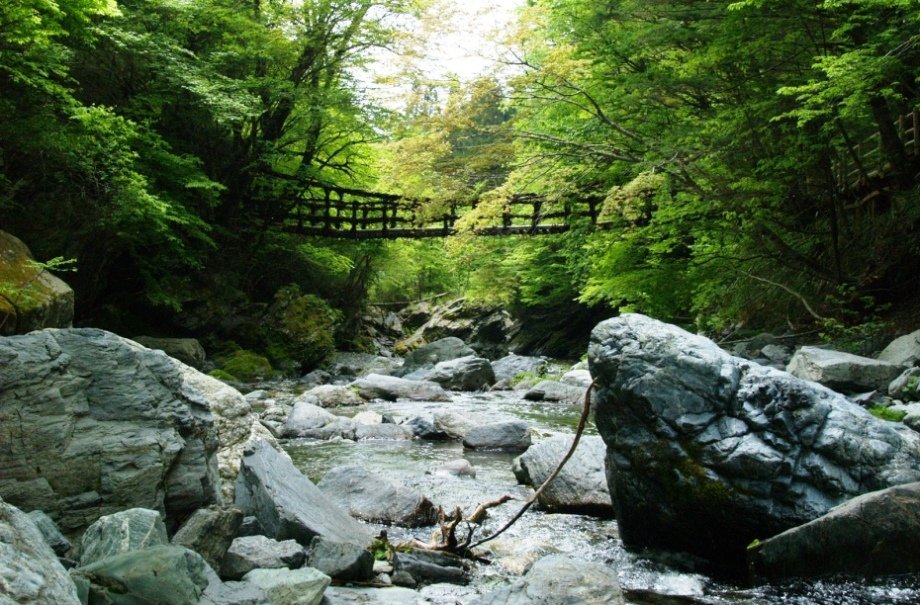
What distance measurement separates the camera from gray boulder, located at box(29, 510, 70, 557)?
303cm

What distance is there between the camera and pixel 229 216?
18.3 meters

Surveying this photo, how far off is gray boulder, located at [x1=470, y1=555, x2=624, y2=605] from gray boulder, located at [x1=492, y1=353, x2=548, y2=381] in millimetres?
12228

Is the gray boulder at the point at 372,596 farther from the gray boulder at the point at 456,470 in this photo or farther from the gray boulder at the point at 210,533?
the gray boulder at the point at 456,470

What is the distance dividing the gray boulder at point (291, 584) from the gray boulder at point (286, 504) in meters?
0.71

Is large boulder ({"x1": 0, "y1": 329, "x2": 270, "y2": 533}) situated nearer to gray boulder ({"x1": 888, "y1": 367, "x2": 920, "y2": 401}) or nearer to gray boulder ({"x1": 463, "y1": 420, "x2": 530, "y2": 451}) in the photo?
gray boulder ({"x1": 463, "y1": 420, "x2": 530, "y2": 451})

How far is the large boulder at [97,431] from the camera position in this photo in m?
3.38

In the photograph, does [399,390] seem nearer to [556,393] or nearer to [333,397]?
[333,397]

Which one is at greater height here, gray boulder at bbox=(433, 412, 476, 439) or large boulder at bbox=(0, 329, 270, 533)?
large boulder at bbox=(0, 329, 270, 533)

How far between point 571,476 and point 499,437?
2.66 meters

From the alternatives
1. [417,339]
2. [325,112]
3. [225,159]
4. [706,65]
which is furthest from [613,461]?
[417,339]

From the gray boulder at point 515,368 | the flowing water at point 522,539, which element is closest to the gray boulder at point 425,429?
the flowing water at point 522,539

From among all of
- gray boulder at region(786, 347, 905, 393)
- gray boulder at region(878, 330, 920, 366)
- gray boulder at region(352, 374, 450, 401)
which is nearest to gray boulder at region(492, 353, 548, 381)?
gray boulder at region(352, 374, 450, 401)

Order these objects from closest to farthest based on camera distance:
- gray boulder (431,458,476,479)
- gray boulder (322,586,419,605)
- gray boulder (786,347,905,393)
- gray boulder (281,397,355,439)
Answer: gray boulder (322,586,419,605)
gray boulder (786,347,905,393)
gray boulder (431,458,476,479)
gray boulder (281,397,355,439)

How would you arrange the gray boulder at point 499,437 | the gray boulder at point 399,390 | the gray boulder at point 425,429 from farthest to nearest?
the gray boulder at point 399,390, the gray boulder at point 425,429, the gray boulder at point 499,437
